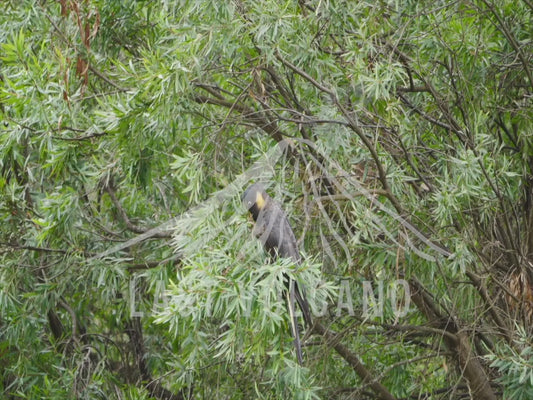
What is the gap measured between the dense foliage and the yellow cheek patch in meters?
0.08

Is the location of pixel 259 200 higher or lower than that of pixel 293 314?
higher

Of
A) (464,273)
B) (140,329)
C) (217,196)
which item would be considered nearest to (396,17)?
(464,273)

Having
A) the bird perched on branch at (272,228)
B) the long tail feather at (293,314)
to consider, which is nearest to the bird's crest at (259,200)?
the bird perched on branch at (272,228)

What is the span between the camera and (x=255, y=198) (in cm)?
336

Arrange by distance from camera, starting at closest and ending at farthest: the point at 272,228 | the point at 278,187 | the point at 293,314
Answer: the point at 293,314
the point at 272,228
the point at 278,187

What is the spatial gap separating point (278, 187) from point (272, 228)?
0.73ft

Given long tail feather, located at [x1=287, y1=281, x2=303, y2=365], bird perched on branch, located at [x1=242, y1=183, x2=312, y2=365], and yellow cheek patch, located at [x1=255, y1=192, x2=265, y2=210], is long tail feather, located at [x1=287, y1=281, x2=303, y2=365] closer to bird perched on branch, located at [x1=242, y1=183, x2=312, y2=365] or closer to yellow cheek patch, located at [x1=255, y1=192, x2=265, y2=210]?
bird perched on branch, located at [x1=242, y1=183, x2=312, y2=365]

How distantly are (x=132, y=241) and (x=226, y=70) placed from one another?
122 cm

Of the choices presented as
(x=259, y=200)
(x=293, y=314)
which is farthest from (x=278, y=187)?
(x=293, y=314)

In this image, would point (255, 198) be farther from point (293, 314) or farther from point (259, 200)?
point (293, 314)

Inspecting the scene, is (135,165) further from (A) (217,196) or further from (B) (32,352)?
(B) (32,352)

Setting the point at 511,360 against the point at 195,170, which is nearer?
the point at 195,170

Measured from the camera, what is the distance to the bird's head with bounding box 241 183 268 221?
3.35 meters

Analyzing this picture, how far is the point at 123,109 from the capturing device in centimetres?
372
